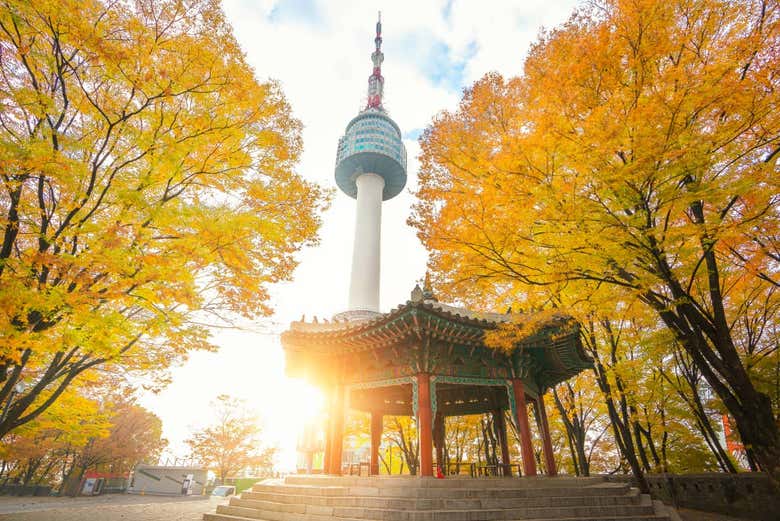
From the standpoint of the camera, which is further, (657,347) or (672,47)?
(657,347)

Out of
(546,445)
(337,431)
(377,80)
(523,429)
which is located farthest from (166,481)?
(377,80)

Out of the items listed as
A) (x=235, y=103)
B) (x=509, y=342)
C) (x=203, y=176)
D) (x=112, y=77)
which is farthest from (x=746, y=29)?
(x=112, y=77)

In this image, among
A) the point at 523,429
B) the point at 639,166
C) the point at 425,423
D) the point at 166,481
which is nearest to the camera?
the point at 639,166

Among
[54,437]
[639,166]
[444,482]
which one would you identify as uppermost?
[639,166]

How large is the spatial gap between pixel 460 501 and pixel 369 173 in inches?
1662

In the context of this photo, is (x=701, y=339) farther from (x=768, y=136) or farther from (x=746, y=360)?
(x=746, y=360)

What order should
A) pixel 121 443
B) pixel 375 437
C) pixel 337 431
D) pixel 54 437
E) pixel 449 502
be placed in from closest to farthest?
1. pixel 449 502
2. pixel 337 431
3. pixel 375 437
4. pixel 54 437
5. pixel 121 443

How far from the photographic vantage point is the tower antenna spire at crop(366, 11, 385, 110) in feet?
166

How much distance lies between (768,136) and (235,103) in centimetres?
1008

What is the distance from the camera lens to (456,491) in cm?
862

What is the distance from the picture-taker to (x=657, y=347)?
1342 centimetres

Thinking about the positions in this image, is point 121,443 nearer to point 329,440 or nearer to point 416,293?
point 329,440

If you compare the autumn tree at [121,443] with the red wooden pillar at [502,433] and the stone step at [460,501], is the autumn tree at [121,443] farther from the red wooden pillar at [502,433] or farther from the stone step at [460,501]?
the red wooden pillar at [502,433]

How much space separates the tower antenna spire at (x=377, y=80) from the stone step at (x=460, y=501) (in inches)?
1916
